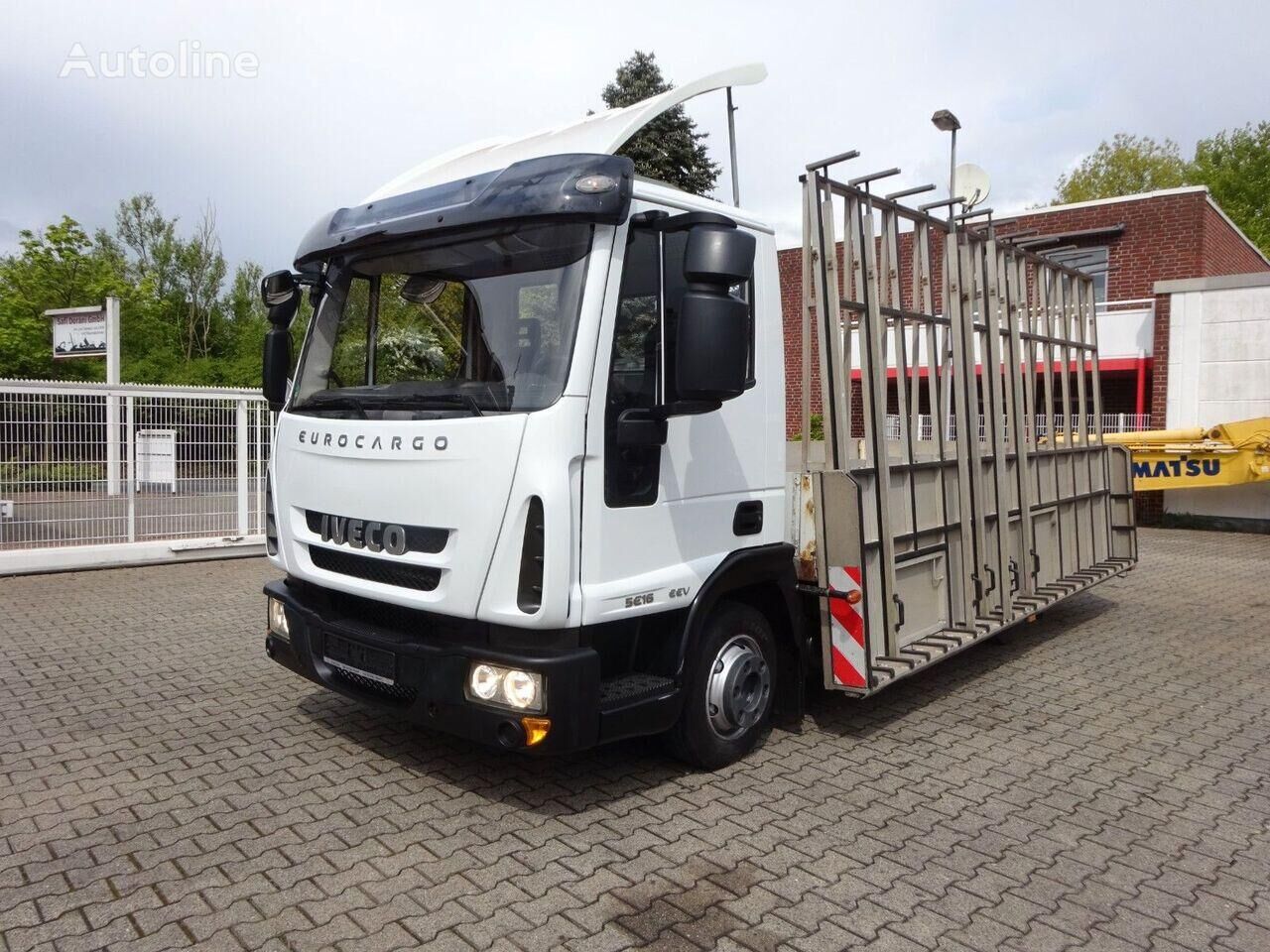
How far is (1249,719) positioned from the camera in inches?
209

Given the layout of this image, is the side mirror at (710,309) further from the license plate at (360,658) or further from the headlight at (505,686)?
the license plate at (360,658)

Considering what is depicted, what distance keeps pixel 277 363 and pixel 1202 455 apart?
39.5 feet

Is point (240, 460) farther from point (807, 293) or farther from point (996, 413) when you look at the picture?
point (996, 413)

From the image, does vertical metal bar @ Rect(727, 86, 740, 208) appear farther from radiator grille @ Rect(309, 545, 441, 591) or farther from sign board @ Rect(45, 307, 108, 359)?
sign board @ Rect(45, 307, 108, 359)

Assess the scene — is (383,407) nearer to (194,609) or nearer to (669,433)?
(669,433)

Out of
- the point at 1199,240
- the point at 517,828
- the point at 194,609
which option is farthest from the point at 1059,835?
the point at 1199,240

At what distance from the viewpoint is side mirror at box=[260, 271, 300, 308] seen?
15.0 ft

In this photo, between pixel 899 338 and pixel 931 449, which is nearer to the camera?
pixel 899 338

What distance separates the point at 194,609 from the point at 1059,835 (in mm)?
6913

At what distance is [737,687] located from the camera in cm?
427

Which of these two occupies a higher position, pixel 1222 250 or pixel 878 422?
pixel 1222 250

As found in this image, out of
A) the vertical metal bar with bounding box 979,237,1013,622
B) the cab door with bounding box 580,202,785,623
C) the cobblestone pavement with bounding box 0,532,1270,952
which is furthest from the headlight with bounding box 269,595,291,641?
the vertical metal bar with bounding box 979,237,1013,622

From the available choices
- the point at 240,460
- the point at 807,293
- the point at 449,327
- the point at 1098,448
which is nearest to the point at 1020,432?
the point at 1098,448

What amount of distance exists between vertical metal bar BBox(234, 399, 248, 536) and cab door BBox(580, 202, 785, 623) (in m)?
7.96
